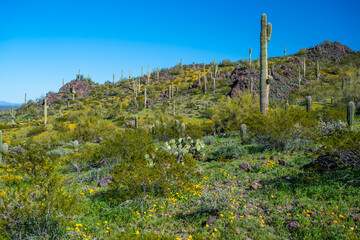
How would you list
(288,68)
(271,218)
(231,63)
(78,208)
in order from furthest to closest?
(231,63) < (288,68) < (271,218) < (78,208)

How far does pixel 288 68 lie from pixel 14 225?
4254 cm

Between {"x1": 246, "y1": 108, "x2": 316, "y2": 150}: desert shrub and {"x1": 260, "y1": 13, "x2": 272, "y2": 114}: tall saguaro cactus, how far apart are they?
11.6 feet

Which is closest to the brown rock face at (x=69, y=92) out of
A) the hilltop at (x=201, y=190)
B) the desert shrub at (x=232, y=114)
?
the desert shrub at (x=232, y=114)

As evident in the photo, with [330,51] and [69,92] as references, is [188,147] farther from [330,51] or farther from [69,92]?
[330,51]

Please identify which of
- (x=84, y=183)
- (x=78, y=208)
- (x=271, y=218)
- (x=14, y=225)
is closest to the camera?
(x=14, y=225)

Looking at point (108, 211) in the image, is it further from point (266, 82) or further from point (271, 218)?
point (266, 82)

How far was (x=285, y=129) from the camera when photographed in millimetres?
7820

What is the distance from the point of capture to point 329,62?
149ft

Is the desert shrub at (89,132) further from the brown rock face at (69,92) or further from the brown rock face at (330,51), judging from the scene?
the brown rock face at (330,51)

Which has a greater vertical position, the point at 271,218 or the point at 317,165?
the point at 317,165

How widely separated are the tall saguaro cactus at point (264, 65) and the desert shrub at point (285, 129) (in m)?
3.54

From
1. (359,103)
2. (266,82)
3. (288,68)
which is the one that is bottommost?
Answer: (359,103)

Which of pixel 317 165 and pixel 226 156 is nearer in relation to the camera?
pixel 317 165

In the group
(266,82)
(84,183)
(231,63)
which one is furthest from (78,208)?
(231,63)
